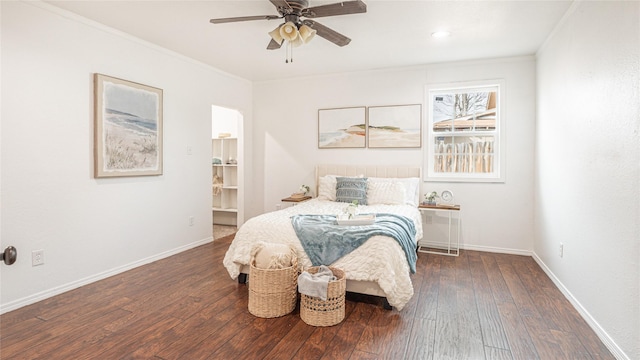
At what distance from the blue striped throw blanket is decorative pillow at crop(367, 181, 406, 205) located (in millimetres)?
1133

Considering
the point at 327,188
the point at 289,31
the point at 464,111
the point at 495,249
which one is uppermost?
the point at 289,31

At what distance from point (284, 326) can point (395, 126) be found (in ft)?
10.6

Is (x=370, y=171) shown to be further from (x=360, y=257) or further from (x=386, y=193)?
(x=360, y=257)

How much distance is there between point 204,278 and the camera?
3.37m

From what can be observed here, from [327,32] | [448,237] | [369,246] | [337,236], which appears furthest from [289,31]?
[448,237]

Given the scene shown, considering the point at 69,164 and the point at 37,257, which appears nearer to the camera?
the point at 37,257

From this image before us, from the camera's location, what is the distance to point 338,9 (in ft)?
8.15

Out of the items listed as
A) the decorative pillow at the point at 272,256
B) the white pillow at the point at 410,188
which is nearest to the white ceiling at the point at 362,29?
the white pillow at the point at 410,188

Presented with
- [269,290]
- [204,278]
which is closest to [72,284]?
[204,278]

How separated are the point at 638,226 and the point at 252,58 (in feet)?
13.2

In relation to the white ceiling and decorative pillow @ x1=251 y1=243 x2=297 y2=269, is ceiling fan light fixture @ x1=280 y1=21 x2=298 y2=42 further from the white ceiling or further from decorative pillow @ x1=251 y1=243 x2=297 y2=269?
decorative pillow @ x1=251 y1=243 x2=297 y2=269

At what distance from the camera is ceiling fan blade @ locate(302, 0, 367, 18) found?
7.84ft

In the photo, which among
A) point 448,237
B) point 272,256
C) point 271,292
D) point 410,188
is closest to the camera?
point 271,292

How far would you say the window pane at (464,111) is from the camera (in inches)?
175
